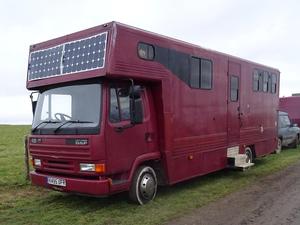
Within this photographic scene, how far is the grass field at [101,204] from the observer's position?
7430 mm

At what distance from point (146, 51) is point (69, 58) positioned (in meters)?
1.49

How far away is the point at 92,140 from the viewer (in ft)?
24.2

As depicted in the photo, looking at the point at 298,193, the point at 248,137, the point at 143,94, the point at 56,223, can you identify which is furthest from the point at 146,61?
the point at 248,137

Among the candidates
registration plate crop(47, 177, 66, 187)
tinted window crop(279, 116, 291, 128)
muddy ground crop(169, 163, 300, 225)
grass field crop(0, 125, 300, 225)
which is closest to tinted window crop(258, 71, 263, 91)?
grass field crop(0, 125, 300, 225)

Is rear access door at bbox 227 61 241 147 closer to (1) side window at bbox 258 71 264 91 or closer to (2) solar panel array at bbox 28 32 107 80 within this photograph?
(1) side window at bbox 258 71 264 91

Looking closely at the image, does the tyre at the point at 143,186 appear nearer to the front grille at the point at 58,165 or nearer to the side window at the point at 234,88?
the front grille at the point at 58,165

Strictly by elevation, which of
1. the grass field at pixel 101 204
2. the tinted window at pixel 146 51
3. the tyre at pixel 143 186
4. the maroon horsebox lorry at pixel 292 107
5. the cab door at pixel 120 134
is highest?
the tinted window at pixel 146 51

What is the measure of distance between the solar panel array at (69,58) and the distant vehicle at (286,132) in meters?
12.9

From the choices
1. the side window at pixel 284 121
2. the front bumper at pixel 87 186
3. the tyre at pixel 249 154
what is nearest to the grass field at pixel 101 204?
the front bumper at pixel 87 186

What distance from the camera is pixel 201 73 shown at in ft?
33.6

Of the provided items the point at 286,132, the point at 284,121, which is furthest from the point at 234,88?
the point at 284,121

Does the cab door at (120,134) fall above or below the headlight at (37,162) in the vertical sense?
above

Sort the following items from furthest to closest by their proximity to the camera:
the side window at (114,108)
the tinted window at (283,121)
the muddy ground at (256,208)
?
the tinted window at (283,121)
the side window at (114,108)
the muddy ground at (256,208)

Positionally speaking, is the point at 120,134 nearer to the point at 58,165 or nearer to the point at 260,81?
the point at 58,165
